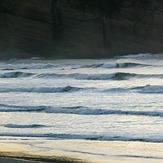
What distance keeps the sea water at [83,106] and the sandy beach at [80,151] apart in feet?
0.75

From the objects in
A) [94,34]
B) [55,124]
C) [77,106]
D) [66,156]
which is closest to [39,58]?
[94,34]

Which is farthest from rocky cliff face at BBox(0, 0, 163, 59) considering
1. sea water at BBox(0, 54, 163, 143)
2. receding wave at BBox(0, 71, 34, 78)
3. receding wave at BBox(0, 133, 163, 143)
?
receding wave at BBox(0, 133, 163, 143)

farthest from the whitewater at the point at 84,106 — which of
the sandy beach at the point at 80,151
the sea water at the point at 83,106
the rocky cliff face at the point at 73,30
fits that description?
the rocky cliff face at the point at 73,30

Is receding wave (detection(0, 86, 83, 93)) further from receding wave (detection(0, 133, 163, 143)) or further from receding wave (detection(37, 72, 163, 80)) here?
receding wave (detection(0, 133, 163, 143))

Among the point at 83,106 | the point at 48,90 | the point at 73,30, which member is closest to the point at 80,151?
the point at 83,106

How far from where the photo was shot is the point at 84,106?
803 cm

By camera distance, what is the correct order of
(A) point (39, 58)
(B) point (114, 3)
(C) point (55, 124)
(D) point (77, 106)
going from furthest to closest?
(B) point (114, 3) < (A) point (39, 58) < (D) point (77, 106) < (C) point (55, 124)

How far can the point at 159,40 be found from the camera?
2055 centimetres

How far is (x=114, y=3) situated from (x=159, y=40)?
209 cm

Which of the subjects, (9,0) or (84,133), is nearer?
(84,133)

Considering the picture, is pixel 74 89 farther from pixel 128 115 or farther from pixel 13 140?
pixel 13 140

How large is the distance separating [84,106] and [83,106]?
1 cm

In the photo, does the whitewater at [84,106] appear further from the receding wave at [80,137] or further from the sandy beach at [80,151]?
the sandy beach at [80,151]

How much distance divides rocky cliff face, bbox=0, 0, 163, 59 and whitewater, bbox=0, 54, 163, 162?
7.02m
